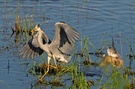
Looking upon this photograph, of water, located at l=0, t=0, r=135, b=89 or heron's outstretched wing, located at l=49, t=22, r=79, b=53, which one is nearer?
heron's outstretched wing, located at l=49, t=22, r=79, b=53

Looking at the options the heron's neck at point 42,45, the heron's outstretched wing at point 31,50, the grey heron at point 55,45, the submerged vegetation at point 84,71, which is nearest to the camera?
the submerged vegetation at point 84,71

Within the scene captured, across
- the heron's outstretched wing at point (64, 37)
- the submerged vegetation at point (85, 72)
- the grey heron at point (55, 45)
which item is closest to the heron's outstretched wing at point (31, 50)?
the grey heron at point (55, 45)

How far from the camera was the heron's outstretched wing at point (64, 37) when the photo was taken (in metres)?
8.94

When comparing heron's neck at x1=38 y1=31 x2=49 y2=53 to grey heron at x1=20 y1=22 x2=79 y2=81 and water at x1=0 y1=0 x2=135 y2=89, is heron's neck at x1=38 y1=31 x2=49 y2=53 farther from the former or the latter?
water at x1=0 y1=0 x2=135 y2=89

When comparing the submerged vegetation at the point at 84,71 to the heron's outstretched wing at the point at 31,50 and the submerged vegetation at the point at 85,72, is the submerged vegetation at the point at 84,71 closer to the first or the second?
the submerged vegetation at the point at 85,72

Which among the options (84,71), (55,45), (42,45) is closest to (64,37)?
(55,45)

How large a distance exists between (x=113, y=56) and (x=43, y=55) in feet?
3.77

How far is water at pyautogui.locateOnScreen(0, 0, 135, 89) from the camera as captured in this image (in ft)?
32.2

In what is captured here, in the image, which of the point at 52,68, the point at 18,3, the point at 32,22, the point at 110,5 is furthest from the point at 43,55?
the point at 110,5

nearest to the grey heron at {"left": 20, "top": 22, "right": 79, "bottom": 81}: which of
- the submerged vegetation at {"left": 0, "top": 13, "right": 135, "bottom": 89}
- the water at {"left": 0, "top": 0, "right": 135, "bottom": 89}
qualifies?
the submerged vegetation at {"left": 0, "top": 13, "right": 135, "bottom": 89}

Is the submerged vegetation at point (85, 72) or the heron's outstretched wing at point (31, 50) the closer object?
the submerged vegetation at point (85, 72)

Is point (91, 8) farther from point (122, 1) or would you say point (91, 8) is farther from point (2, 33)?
point (2, 33)

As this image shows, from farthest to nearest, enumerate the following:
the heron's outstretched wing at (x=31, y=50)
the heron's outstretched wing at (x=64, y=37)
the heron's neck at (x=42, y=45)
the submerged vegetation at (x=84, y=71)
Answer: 1. the heron's outstretched wing at (x=31, y=50)
2. the heron's neck at (x=42, y=45)
3. the heron's outstretched wing at (x=64, y=37)
4. the submerged vegetation at (x=84, y=71)

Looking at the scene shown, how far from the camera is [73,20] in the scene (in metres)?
12.6
